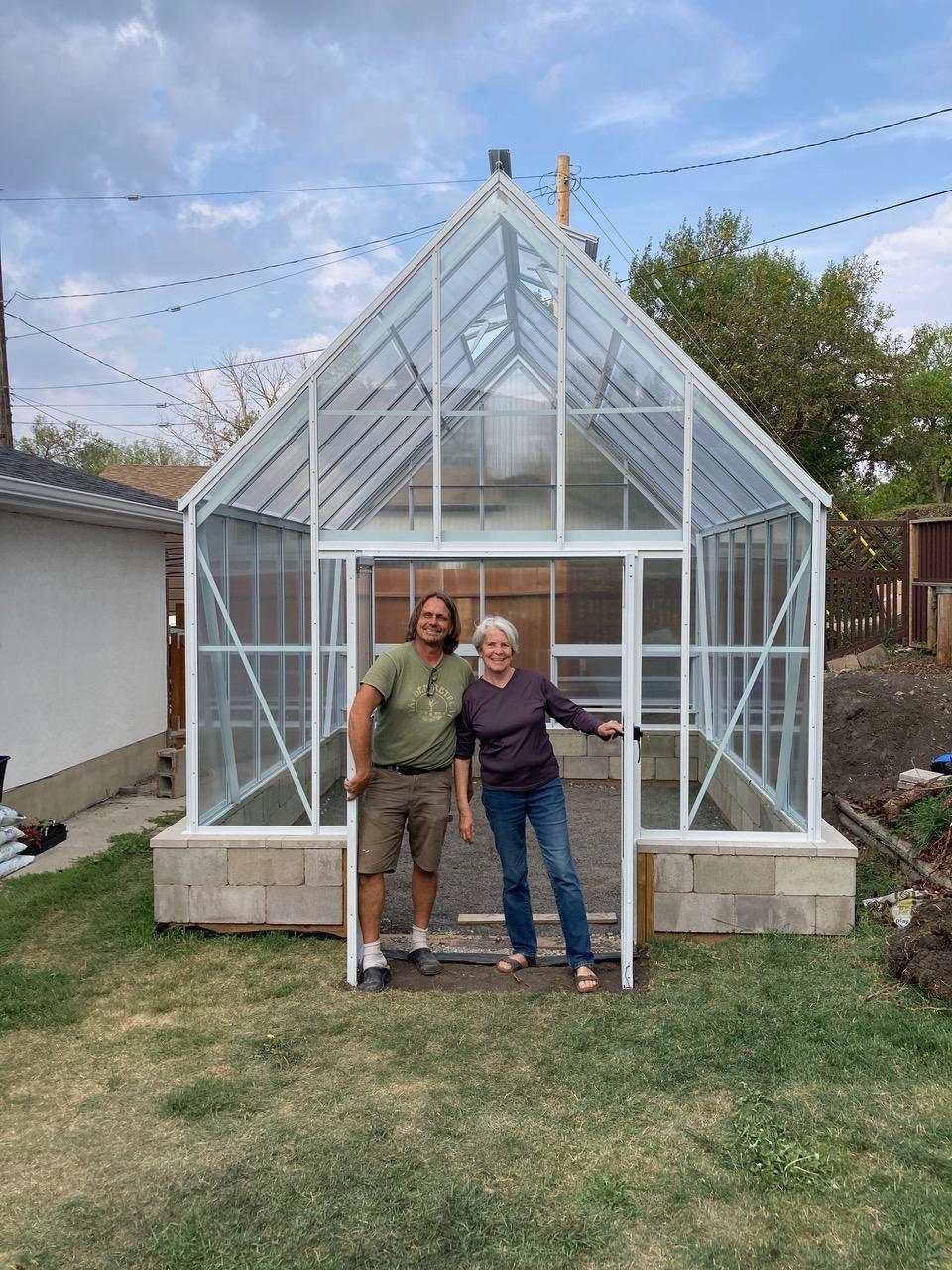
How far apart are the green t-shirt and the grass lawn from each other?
1039 mm

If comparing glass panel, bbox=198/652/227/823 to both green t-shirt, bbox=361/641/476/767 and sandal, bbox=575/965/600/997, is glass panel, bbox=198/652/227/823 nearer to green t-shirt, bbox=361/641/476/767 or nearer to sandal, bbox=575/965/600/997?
A: green t-shirt, bbox=361/641/476/767

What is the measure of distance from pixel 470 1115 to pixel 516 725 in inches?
62.3

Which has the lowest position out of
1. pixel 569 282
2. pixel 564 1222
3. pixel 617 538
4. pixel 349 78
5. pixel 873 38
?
pixel 564 1222

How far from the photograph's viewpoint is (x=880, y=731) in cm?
882

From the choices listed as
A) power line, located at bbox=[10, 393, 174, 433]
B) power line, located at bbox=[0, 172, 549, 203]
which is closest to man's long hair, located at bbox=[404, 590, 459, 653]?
power line, located at bbox=[0, 172, 549, 203]

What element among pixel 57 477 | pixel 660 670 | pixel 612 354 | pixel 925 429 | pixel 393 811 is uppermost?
pixel 925 429

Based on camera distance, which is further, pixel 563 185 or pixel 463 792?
pixel 563 185

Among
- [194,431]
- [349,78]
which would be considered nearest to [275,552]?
[349,78]

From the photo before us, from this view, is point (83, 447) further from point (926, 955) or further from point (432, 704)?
point (926, 955)

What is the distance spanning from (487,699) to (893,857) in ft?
9.99

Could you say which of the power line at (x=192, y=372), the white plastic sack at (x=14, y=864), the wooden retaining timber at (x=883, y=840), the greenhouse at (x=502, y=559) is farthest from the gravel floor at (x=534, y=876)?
the power line at (x=192, y=372)

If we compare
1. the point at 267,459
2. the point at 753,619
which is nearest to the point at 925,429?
the point at 753,619

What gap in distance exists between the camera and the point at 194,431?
3120 centimetres

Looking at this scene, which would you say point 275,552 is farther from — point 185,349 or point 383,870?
point 185,349
